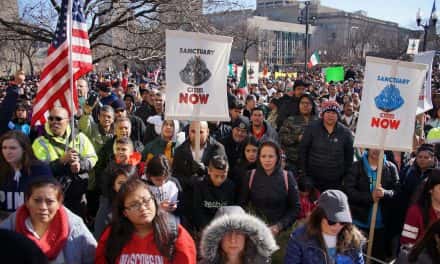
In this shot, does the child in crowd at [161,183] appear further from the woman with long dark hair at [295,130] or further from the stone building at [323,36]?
the stone building at [323,36]

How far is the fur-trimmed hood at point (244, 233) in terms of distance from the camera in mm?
2934

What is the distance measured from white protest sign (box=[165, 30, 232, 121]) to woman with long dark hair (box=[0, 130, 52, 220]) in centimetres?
151

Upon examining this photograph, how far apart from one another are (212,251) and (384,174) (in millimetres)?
2634

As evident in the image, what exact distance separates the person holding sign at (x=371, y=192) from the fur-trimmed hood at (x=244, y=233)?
80.4 inches

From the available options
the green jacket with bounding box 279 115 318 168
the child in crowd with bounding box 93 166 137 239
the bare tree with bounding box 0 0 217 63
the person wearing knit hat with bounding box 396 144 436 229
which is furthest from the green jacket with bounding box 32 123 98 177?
the bare tree with bounding box 0 0 217 63

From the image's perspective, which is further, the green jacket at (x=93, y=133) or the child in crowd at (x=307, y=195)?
the green jacket at (x=93, y=133)

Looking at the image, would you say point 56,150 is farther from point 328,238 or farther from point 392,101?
point 392,101

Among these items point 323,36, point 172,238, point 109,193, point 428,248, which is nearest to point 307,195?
point 428,248

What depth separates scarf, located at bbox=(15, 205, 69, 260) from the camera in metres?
2.75

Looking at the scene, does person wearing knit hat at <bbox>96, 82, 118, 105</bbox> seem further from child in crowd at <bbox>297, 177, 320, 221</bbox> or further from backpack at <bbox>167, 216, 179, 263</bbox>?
backpack at <bbox>167, 216, 179, 263</bbox>

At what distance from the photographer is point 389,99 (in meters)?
4.46

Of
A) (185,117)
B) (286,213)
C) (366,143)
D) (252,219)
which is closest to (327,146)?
(366,143)

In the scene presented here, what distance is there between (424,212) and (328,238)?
3.90 ft

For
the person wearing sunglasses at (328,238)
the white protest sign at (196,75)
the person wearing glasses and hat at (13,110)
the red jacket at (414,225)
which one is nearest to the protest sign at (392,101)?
the red jacket at (414,225)
